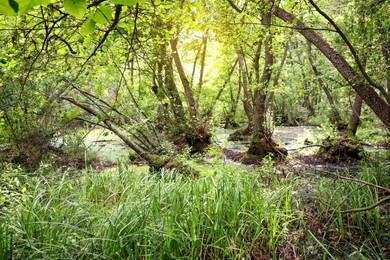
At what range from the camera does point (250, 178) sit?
3594 millimetres

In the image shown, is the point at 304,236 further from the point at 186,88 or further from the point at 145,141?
the point at 186,88

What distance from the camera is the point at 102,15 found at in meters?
0.99

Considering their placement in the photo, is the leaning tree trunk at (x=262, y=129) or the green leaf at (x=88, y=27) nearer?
the green leaf at (x=88, y=27)

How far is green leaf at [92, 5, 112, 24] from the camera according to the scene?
948 mm

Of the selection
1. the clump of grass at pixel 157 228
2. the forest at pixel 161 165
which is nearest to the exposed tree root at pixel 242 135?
the forest at pixel 161 165

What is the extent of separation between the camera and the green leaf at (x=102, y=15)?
95cm

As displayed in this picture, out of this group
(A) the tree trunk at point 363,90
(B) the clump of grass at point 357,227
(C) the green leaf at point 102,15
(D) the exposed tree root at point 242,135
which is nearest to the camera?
(C) the green leaf at point 102,15

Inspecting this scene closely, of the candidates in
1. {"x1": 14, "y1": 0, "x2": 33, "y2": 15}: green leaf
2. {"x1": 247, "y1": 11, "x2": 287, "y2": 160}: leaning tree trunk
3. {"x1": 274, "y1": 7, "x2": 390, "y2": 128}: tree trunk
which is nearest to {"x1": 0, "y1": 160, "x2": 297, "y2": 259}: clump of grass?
{"x1": 14, "y1": 0, "x2": 33, "y2": 15}: green leaf

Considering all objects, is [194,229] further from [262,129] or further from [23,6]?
[262,129]

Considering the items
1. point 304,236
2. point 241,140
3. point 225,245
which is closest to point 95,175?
point 225,245

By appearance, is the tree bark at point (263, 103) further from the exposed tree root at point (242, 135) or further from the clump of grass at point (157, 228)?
the clump of grass at point (157, 228)

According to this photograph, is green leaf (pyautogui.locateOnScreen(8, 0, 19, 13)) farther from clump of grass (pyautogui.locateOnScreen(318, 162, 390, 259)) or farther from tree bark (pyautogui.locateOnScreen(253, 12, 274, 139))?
tree bark (pyautogui.locateOnScreen(253, 12, 274, 139))

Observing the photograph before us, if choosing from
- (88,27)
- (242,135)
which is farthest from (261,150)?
(88,27)

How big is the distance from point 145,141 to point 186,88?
323 cm
